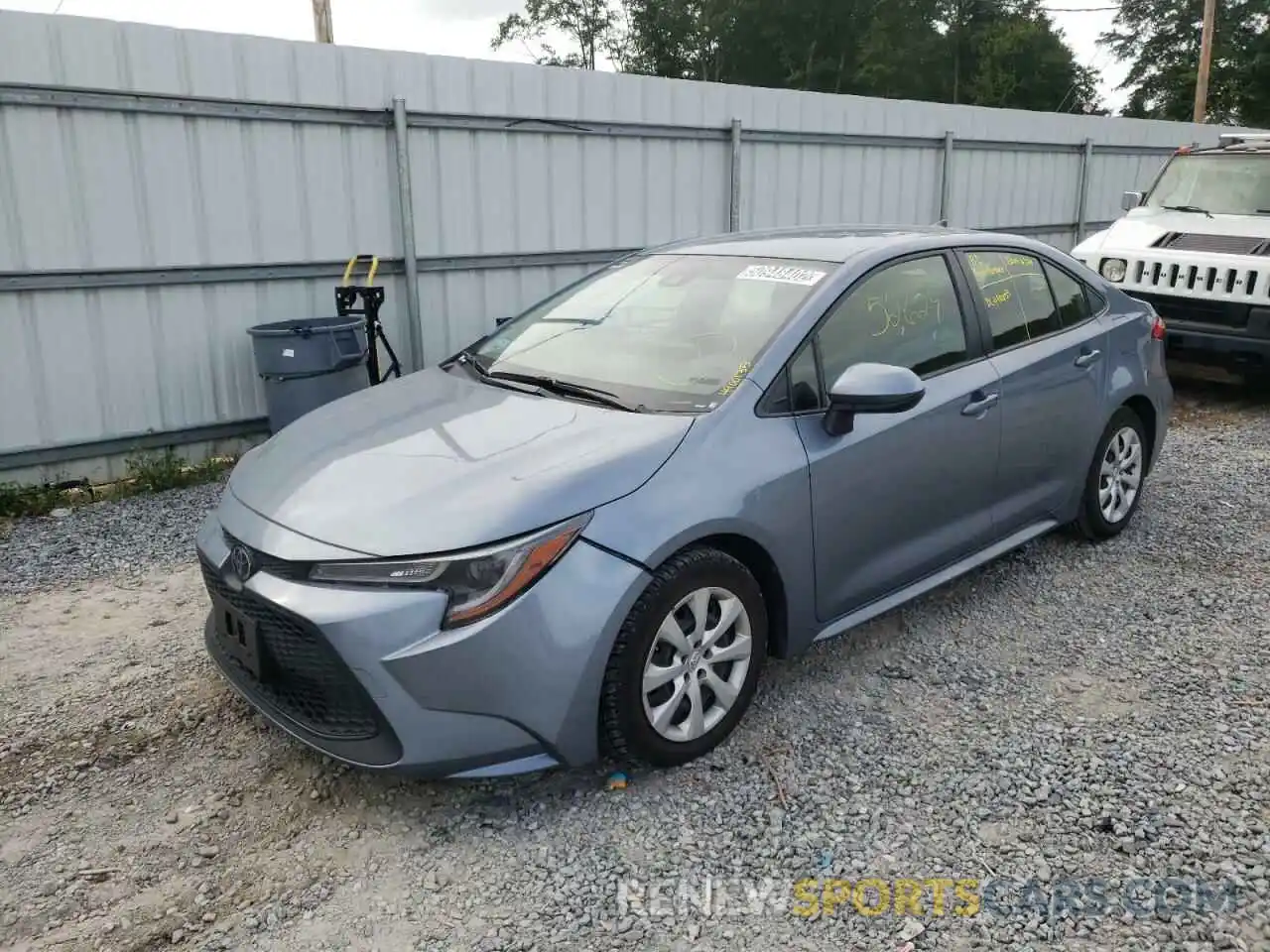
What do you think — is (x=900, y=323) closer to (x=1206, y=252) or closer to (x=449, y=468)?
(x=449, y=468)

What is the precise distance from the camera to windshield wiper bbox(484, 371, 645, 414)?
10.8ft

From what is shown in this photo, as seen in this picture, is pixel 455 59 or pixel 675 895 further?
pixel 455 59

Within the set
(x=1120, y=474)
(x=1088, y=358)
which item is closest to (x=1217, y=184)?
(x=1120, y=474)

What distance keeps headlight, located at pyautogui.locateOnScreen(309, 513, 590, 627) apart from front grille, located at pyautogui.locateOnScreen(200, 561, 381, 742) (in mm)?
216

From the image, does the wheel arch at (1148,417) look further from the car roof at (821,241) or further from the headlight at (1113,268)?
the headlight at (1113,268)

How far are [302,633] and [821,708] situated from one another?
1747 mm

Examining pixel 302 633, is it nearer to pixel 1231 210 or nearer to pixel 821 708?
pixel 821 708

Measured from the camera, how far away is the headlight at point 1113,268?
842cm

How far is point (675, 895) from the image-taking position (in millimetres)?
2605

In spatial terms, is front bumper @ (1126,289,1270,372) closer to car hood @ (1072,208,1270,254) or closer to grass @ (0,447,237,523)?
car hood @ (1072,208,1270,254)

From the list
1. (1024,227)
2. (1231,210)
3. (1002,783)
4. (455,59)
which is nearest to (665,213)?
(455,59)

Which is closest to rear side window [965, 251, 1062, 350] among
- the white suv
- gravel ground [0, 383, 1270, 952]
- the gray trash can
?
gravel ground [0, 383, 1270, 952]

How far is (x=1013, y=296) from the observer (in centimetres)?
434

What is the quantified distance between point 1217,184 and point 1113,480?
207 inches
